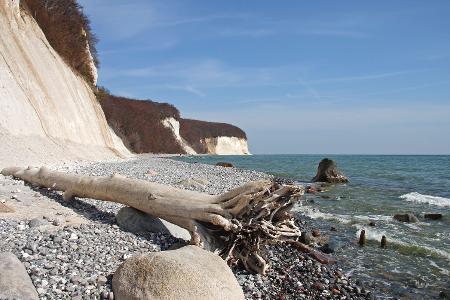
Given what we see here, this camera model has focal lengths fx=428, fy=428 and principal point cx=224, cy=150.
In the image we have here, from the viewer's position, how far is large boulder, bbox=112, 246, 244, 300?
476 cm

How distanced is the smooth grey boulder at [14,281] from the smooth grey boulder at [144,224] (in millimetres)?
2761

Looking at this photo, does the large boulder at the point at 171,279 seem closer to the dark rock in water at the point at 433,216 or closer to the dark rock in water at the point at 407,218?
the dark rock in water at the point at 407,218

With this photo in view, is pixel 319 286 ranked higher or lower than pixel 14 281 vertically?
lower

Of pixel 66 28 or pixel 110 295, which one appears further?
pixel 66 28

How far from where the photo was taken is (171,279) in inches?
191

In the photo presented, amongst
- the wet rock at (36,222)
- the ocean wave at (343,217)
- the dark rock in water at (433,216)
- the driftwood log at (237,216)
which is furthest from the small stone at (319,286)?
the dark rock in water at (433,216)

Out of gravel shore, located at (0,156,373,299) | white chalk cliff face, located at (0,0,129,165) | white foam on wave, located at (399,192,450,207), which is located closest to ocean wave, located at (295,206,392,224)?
gravel shore, located at (0,156,373,299)

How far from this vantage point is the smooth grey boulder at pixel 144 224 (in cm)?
783

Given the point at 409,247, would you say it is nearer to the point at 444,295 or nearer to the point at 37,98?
the point at 444,295

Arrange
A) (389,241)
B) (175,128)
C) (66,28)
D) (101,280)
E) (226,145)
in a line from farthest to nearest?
1. (226,145)
2. (175,128)
3. (66,28)
4. (389,241)
5. (101,280)

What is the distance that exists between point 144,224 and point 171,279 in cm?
317

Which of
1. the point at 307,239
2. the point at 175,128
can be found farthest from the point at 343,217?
the point at 175,128

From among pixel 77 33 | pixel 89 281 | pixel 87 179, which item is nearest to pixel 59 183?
pixel 87 179

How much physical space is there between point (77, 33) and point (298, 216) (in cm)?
2777
